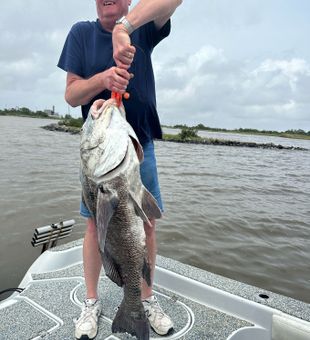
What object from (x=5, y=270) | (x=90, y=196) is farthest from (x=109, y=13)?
(x=5, y=270)

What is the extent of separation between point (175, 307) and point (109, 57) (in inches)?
93.0

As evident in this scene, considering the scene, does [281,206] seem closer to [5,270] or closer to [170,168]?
[170,168]

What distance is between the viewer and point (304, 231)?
9.35 metres

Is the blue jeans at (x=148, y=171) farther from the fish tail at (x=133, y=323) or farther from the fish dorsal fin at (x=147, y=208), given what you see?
the fish tail at (x=133, y=323)

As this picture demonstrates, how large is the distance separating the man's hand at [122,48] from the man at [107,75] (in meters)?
0.10

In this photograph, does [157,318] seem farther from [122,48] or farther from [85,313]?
[122,48]

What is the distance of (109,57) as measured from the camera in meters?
2.62

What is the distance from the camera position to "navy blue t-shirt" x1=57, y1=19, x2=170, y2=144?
104 inches

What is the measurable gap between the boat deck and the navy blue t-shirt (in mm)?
1803

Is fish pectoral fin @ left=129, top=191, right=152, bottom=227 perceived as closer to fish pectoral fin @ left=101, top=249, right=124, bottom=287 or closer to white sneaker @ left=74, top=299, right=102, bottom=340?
fish pectoral fin @ left=101, top=249, right=124, bottom=287

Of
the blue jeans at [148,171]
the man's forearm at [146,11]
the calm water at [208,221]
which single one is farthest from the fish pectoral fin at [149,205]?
the calm water at [208,221]

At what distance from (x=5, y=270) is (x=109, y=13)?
5.33 metres

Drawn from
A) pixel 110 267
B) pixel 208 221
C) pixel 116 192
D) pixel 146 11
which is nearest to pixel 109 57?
pixel 146 11

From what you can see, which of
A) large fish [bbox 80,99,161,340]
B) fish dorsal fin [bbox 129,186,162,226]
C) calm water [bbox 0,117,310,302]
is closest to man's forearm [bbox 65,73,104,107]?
large fish [bbox 80,99,161,340]
